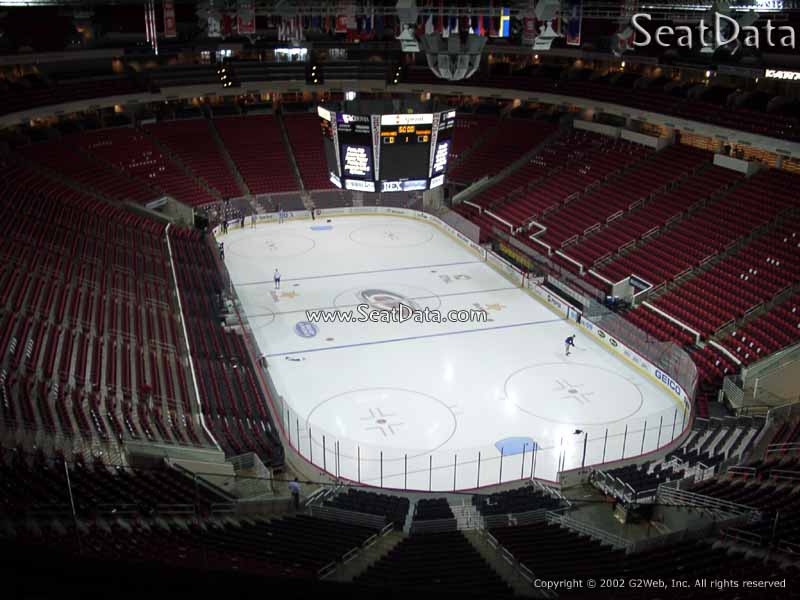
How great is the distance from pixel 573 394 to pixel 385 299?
345 inches

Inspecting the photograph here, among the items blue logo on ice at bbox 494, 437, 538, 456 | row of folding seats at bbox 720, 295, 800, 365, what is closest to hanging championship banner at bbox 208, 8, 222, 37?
blue logo on ice at bbox 494, 437, 538, 456

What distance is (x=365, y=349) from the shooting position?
20875 mm

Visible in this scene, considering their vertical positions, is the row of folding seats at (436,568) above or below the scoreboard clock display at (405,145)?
below

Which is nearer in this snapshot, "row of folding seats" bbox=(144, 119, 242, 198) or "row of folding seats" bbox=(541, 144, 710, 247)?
"row of folding seats" bbox=(541, 144, 710, 247)

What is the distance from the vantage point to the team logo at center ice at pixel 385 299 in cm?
2442

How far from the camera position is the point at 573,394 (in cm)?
1830

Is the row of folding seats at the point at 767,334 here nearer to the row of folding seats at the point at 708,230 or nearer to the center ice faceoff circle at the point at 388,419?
the row of folding seats at the point at 708,230

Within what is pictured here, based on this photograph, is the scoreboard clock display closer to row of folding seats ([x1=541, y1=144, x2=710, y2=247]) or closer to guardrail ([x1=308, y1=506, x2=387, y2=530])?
row of folding seats ([x1=541, y1=144, x2=710, y2=247])

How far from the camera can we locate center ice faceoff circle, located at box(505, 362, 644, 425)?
678 inches

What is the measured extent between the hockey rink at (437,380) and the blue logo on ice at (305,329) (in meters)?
0.03

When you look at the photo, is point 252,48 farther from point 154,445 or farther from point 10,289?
point 154,445

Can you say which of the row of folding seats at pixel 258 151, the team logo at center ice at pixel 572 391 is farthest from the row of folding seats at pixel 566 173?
the team logo at center ice at pixel 572 391

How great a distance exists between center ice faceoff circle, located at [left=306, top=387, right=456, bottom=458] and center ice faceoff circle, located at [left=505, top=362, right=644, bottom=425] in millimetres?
2187

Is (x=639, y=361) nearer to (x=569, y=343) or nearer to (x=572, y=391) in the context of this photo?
(x=569, y=343)
